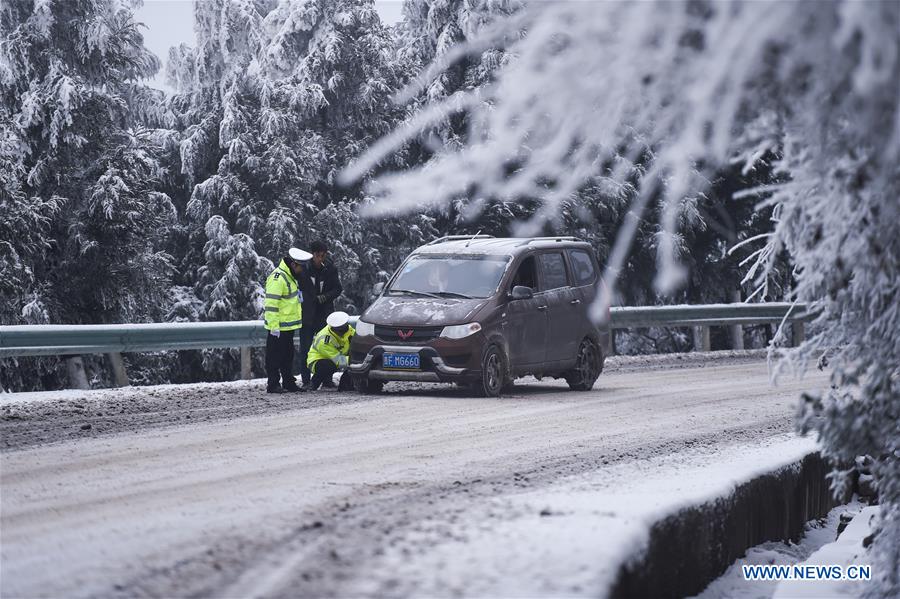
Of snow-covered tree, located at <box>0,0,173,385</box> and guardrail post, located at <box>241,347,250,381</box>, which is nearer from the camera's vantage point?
guardrail post, located at <box>241,347,250,381</box>

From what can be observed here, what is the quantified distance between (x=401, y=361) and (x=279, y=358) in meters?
1.64

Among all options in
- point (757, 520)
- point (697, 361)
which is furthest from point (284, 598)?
point (697, 361)

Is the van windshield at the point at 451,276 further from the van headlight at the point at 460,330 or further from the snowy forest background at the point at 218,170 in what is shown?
the snowy forest background at the point at 218,170

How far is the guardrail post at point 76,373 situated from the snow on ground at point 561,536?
15975 mm

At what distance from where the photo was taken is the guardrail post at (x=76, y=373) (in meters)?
22.5

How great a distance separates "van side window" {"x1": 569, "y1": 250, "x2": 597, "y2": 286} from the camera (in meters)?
17.0

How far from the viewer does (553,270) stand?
16.4m

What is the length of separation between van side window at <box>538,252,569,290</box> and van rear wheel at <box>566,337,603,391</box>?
0.85m

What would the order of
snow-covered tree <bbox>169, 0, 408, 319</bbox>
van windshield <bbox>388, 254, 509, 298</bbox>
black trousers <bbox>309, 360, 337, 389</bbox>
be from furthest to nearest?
snow-covered tree <bbox>169, 0, 408, 319</bbox>, black trousers <bbox>309, 360, 337, 389</bbox>, van windshield <bbox>388, 254, 509, 298</bbox>

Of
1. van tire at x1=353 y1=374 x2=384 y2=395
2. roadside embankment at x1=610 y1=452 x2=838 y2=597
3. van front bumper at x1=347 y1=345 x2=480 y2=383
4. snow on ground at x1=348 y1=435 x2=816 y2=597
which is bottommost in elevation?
roadside embankment at x1=610 y1=452 x2=838 y2=597

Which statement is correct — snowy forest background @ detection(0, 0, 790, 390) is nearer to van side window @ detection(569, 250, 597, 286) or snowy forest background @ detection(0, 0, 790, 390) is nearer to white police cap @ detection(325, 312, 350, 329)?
van side window @ detection(569, 250, 597, 286)

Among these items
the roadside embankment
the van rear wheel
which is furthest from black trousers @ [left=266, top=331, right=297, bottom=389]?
the roadside embankment

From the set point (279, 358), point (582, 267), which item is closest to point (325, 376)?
point (279, 358)

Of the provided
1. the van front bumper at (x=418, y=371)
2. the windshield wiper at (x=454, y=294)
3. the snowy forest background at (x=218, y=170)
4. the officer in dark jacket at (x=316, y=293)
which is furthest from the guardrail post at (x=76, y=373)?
the windshield wiper at (x=454, y=294)
